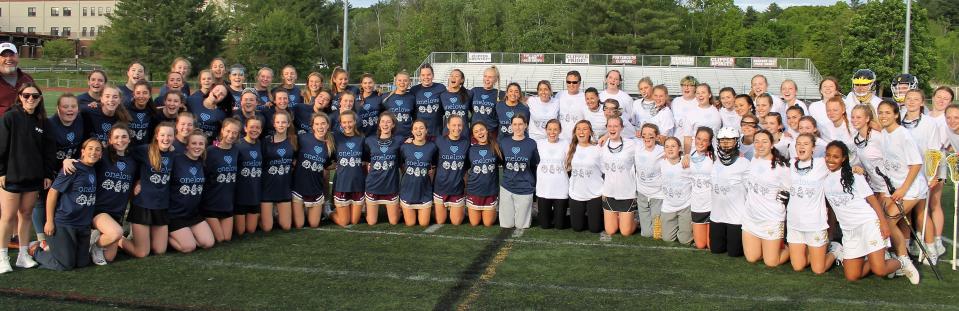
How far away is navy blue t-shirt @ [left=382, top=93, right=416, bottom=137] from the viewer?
8.70 meters

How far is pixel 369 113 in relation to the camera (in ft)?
28.8

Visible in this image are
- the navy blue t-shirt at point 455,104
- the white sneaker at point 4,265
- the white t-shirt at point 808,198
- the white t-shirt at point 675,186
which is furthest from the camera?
the navy blue t-shirt at point 455,104

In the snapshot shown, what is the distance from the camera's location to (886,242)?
5789mm

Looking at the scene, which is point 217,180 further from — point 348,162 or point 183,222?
point 348,162

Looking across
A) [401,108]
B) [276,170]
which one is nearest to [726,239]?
[401,108]

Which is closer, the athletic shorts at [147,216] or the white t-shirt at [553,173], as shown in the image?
the athletic shorts at [147,216]

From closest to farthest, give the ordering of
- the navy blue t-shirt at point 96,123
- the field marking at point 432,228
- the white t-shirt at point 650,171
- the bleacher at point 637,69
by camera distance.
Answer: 1. the navy blue t-shirt at point 96,123
2. the white t-shirt at point 650,171
3. the field marking at point 432,228
4. the bleacher at point 637,69

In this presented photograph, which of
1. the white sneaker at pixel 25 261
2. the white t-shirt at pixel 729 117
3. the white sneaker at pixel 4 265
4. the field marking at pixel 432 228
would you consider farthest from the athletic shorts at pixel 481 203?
the white sneaker at pixel 4 265

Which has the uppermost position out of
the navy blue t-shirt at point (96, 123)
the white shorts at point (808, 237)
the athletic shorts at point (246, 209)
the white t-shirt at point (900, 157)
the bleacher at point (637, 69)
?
the bleacher at point (637, 69)

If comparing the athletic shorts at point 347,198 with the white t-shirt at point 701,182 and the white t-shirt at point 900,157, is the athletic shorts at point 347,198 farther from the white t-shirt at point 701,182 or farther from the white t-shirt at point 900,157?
the white t-shirt at point 900,157

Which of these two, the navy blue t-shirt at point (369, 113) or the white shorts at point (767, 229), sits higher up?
the navy blue t-shirt at point (369, 113)

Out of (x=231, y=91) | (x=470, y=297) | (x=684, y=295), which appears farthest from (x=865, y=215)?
(x=231, y=91)

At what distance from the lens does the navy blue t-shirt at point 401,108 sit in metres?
8.70

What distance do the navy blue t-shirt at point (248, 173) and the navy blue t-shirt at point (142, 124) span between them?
2.51ft
